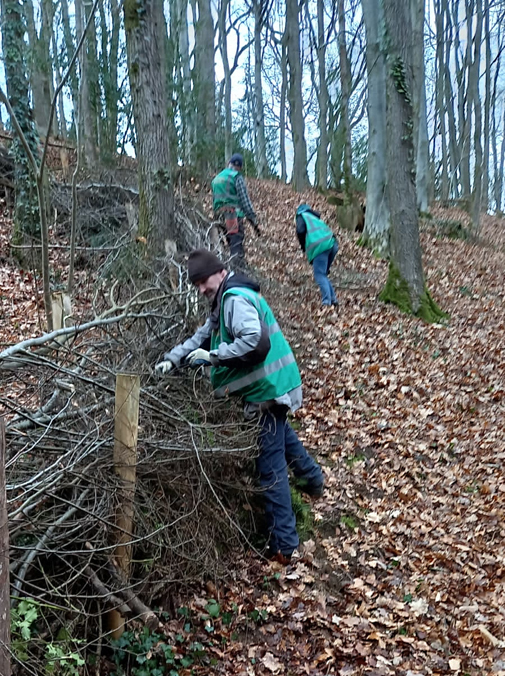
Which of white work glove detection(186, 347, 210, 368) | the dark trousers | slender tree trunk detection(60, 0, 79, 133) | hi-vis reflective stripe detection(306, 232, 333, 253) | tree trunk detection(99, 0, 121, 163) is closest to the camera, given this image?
white work glove detection(186, 347, 210, 368)

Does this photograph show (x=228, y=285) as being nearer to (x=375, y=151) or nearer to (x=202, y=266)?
(x=202, y=266)

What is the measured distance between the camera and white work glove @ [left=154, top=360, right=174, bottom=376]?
4.22m

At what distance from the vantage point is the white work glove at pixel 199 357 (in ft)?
13.6

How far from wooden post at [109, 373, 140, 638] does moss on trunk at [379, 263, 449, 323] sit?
635cm

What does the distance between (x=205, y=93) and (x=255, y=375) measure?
12.4 meters

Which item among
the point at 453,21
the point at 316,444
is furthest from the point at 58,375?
the point at 453,21

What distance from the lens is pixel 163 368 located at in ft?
13.9

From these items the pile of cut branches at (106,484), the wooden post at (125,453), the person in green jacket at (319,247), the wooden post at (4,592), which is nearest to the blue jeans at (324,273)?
the person in green jacket at (319,247)

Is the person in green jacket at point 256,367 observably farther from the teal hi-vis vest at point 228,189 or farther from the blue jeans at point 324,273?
the teal hi-vis vest at point 228,189

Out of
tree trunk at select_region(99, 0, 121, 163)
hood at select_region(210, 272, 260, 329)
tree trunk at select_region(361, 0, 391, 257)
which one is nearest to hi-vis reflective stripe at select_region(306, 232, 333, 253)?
tree trunk at select_region(361, 0, 391, 257)

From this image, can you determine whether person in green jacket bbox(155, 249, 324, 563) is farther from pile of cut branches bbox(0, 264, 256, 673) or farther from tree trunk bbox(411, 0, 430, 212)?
tree trunk bbox(411, 0, 430, 212)

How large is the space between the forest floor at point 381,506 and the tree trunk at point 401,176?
1.48 ft

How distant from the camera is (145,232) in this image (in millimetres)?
7223

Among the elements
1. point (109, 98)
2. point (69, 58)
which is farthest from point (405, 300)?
point (69, 58)
